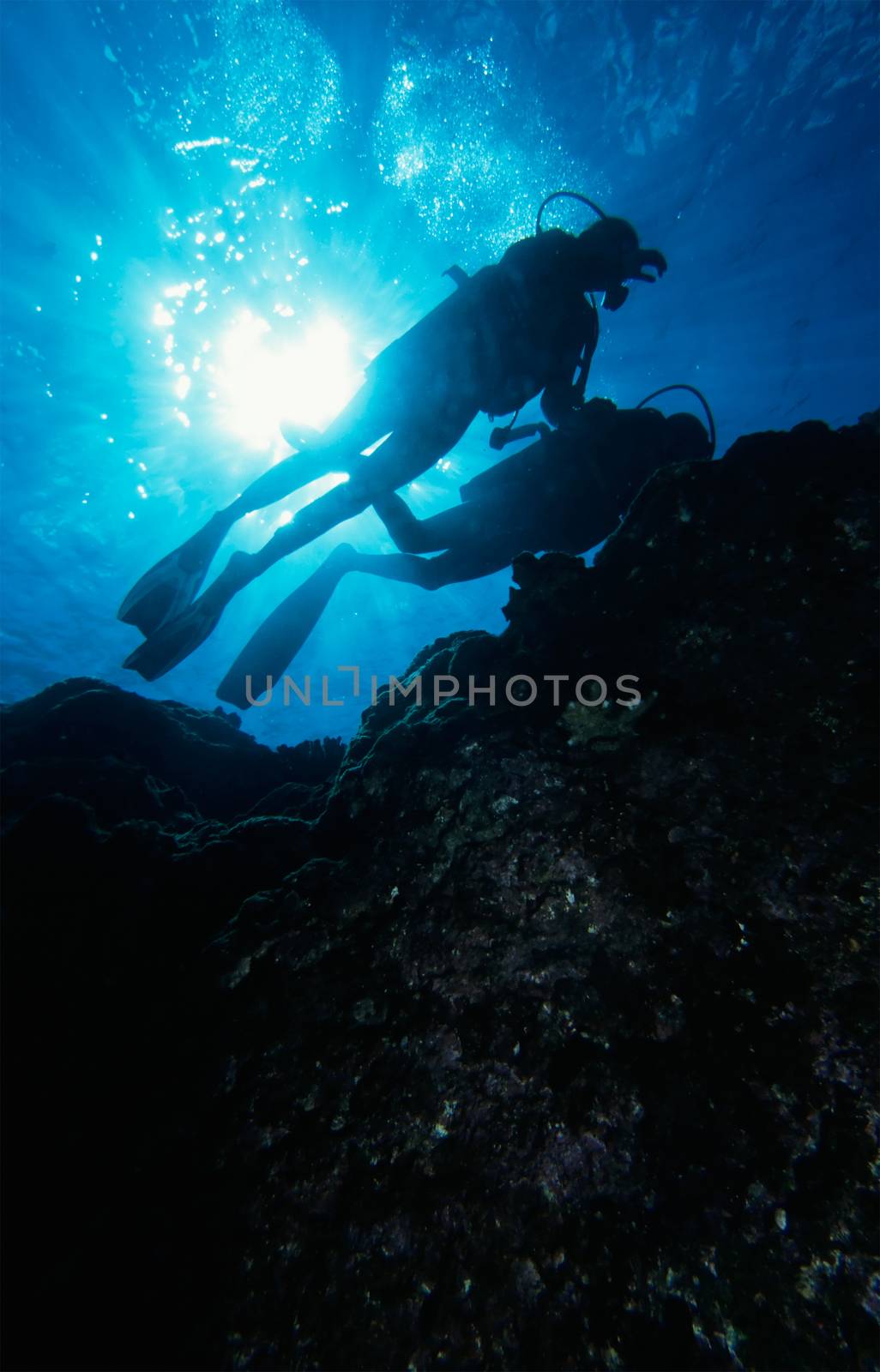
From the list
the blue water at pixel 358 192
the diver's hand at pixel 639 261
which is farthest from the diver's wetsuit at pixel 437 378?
the blue water at pixel 358 192

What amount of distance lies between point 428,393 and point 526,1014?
15.2 ft

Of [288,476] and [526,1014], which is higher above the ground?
[288,476]

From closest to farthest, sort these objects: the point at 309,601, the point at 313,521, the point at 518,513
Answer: the point at 313,521, the point at 309,601, the point at 518,513

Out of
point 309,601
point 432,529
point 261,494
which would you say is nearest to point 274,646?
point 309,601

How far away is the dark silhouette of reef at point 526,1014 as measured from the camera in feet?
4.06

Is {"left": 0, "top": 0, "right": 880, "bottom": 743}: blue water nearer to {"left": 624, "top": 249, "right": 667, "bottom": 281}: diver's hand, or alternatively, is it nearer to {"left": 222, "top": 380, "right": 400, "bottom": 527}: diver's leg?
{"left": 624, "top": 249, "right": 667, "bottom": 281}: diver's hand

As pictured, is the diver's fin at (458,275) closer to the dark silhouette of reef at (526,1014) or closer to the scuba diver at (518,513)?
the scuba diver at (518,513)

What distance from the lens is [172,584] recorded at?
4059 mm

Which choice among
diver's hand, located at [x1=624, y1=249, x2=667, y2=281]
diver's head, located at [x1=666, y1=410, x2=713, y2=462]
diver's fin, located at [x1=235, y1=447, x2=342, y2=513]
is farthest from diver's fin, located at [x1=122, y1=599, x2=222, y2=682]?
diver's hand, located at [x1=624, y1=249, x2=667, y2=281]

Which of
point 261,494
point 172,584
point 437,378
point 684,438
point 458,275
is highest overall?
point 458,275

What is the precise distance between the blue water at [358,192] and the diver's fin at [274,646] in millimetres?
9564

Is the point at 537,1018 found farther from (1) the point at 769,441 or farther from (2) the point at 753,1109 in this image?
Result: (1) the point at 769,441

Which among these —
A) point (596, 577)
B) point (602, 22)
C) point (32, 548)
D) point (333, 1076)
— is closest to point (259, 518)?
point (32, 548)

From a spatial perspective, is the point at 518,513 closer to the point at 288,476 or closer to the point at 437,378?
the point at 437,378
